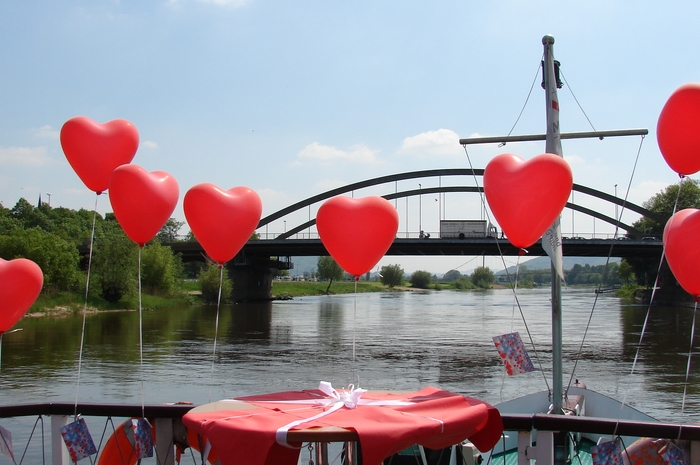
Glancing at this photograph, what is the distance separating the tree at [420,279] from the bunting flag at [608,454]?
132 meters

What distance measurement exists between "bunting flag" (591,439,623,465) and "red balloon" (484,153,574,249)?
63.3 inches

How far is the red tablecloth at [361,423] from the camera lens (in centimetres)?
300

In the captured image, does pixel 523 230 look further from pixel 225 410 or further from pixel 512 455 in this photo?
pixel 512 455

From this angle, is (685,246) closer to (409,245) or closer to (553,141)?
(553,141)

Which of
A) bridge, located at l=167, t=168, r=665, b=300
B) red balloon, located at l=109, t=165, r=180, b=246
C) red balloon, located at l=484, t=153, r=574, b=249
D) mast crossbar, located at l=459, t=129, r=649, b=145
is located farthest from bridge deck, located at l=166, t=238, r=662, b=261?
red balloon, located at l=109, t=165, r=180, b=246

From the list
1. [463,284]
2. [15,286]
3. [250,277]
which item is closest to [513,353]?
[15,286]

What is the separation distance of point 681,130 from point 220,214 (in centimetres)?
327

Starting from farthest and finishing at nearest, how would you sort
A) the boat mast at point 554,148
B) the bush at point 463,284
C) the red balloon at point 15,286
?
1. the bush at point 463,284
2. the boat mast at point 554,148
3. the red balloon at point 15,286

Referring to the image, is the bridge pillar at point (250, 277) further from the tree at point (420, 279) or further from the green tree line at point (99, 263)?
the tree at point (420, 279)

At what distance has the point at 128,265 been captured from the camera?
45.2m

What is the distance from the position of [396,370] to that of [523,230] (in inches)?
607

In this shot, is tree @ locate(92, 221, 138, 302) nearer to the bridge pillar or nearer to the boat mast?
the bridge pillar

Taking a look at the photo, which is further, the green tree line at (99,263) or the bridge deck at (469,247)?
the green tree line at (99,263)

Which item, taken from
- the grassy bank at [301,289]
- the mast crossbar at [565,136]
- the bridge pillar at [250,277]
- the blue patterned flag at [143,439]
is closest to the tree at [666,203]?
the bridge pillar at [250,277]
